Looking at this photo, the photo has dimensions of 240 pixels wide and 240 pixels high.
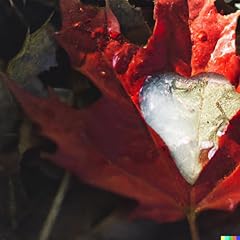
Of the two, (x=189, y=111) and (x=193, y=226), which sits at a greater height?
(x=189, y=111)

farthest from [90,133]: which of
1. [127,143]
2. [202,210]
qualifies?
[202,210]

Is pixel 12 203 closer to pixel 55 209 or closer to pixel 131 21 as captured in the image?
pixel 55 209

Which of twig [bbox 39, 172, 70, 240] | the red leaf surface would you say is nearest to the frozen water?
the red leaf surface

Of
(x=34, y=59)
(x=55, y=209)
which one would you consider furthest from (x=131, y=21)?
(x=55, y=209)

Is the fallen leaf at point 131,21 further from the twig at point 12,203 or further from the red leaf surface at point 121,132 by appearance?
the twig at point 12,203

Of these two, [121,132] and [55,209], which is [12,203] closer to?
[55,209]
